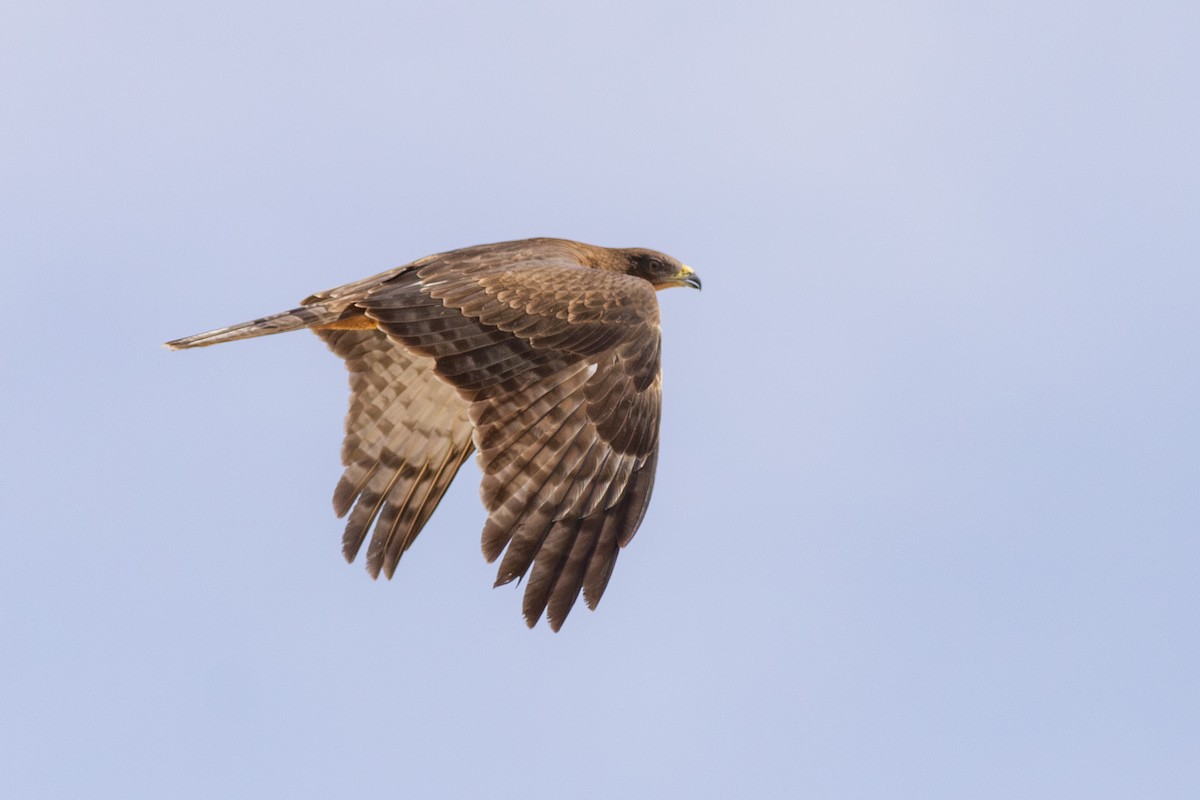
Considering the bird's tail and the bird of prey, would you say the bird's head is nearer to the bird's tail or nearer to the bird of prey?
the bird of prey

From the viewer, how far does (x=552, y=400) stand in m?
12.0

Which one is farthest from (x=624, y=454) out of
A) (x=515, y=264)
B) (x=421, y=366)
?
(x=421, y=366)

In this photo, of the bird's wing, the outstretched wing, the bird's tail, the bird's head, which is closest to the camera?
the outstretched wing

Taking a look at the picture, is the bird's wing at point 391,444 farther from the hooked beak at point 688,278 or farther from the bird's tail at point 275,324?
the hooked beak at point 688,278

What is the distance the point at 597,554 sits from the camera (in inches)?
455

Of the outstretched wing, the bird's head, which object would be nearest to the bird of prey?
the outstretched wing

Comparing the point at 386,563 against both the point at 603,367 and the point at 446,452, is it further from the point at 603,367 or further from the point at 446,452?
the point at 603,367

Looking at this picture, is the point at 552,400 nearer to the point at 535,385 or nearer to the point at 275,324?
the point at 535,385

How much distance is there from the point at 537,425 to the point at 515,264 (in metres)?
1.59

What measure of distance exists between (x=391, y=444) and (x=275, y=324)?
1.61m

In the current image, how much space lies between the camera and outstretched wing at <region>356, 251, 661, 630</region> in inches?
454

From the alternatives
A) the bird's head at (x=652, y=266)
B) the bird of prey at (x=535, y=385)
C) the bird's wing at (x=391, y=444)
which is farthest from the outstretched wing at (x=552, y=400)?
the bird's head at (x=652, y=266)

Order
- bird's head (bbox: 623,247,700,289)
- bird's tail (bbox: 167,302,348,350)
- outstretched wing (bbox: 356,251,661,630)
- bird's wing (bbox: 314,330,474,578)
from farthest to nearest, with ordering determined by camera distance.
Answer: bird's head (bbox: 623,247,700,289) < bird's wing (bbox: 314,330,474,578) < bird's tail (bbox: 167,302,348,350) < outstretched wing (bbox: 356,251,661,630)

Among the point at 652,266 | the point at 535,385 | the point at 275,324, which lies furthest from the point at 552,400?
the point at 652,266
